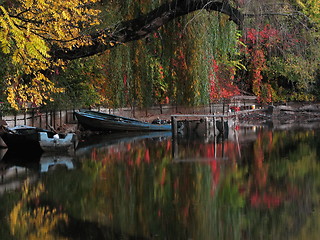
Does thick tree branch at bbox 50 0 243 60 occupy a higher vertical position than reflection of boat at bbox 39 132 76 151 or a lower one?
higher

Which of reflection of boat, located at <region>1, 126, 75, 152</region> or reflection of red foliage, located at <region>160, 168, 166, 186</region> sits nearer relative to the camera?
reflection of red foliage, located at <region>160, 168, 166, 186</region>

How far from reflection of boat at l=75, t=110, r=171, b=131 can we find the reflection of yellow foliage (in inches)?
694

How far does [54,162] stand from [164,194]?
258 inches

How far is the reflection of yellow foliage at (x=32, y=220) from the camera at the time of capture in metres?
9.48

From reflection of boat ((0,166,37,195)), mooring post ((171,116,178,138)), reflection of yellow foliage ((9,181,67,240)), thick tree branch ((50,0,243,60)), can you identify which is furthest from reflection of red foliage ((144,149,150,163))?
reflection of yellow foliage ((9,181,67,240))

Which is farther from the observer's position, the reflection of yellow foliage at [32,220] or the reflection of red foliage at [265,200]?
the reflection of red foliage at [265,200]

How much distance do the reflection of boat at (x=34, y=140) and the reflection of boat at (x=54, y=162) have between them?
0.45m

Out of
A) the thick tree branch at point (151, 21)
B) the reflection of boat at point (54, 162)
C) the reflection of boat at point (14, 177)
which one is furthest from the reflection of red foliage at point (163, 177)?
the thick tree branch at point (151, 21)

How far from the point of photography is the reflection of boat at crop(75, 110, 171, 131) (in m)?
29.9

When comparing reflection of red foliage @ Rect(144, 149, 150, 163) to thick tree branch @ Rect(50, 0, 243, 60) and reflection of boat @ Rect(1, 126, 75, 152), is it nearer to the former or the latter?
reflection of boat @ Rect(1, 126, 75, 152)

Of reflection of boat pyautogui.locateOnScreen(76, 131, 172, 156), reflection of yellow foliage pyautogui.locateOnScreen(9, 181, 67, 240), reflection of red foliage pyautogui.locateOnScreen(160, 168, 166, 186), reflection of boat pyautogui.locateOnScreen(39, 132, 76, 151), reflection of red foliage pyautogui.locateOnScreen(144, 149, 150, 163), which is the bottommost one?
reflection of yellow foliage pyautogui.locateOnScreen(9, 181, 67, 240)

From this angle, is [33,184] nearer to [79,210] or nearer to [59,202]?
[59,202]

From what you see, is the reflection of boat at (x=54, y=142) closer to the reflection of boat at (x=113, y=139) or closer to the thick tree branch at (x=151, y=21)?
the reflection of boat at (x=113, y=139)

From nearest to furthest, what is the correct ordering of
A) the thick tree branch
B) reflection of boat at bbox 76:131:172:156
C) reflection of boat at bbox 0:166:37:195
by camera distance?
reflection of boat at bbox 0:166:37:195, the thick tree branch, reflection of boat at bbox 76:131:172:156
